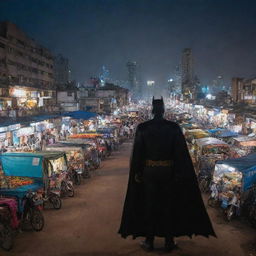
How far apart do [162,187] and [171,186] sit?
182 mm

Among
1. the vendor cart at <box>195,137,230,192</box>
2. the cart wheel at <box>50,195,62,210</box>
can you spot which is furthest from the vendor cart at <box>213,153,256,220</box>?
the cart wheel at <box>50,195,62,210</box>

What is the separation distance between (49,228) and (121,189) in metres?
5.84

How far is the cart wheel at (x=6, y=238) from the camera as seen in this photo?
8.08 meters

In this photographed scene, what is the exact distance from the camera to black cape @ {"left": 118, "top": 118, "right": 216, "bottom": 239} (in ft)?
20.2

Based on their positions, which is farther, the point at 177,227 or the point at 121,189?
the point at 121,189

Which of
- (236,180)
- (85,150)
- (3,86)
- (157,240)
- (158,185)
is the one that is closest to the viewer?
(158,185)

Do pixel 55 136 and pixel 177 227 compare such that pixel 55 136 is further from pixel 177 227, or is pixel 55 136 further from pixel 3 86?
pixel 177 227

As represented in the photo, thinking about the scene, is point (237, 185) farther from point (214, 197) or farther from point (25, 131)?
point (25, 131)

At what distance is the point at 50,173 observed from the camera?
42.8 ft

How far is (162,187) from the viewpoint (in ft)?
20.4

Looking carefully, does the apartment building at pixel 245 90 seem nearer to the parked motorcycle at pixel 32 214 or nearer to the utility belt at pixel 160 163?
the parked motorcycle at pixel 32 214

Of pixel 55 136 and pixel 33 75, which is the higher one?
pixel 33 75

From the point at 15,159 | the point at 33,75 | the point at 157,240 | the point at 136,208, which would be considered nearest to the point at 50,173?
the point at 15,159

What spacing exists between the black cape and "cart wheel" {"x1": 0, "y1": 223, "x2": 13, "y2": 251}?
358 cm
